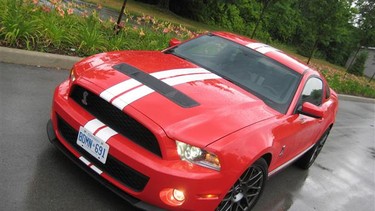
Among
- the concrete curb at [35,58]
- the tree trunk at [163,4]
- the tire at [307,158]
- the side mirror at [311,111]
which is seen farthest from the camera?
the tree trunk at [163,4]

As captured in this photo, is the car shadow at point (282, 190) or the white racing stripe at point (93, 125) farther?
the car shadow at point (282, 190)

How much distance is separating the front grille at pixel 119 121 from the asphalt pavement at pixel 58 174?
2.28ft

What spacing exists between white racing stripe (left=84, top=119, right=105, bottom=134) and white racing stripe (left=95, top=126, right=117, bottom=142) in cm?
5

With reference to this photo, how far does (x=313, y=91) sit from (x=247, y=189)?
2053 millimetres

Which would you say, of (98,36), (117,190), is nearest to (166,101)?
(117,190)

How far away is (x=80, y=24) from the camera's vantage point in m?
8.12

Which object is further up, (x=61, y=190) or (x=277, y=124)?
(x=277, y=124)

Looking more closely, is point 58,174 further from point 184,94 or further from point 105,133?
point 184,94

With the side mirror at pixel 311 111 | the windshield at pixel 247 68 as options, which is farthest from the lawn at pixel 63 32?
the side mirror at pixel 311 111

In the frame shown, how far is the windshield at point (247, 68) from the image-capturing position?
447 cm

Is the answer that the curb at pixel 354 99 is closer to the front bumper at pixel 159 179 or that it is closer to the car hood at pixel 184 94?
the car hood at pixel 184 94

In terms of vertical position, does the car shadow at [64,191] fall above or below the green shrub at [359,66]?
above

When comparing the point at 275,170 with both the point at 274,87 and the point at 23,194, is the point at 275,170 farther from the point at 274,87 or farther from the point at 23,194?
the point at 23,194

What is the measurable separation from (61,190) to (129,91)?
3.37 ft
